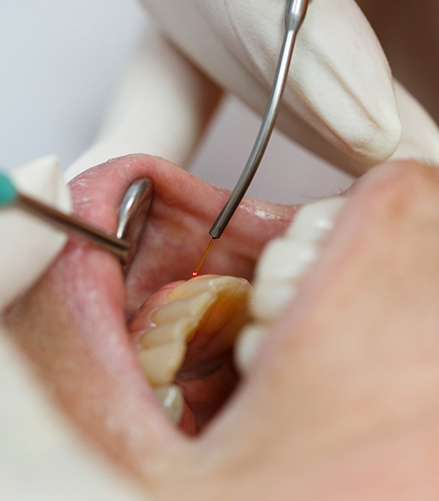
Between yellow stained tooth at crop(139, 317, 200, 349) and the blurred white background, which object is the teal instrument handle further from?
the blurred white background

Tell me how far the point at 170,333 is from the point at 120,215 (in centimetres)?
13

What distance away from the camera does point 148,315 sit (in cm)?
57

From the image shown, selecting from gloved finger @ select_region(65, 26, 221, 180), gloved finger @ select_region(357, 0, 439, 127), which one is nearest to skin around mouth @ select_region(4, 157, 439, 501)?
gloved finger @ select_region(65, 26, 221, 180)

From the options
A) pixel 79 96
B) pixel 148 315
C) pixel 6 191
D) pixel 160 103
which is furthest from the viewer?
pixel 79 96

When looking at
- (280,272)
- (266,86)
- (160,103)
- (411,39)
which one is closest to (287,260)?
(280,272)

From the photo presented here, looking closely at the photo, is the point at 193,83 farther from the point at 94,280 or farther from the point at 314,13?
the point at 94,280

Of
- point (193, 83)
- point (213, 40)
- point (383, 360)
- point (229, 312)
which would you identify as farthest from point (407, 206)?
point (193, 83)

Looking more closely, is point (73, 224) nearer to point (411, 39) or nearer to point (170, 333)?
point (170, 333)

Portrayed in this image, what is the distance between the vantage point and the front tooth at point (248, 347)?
413mm

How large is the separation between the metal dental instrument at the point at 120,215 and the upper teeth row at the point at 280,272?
131 mm

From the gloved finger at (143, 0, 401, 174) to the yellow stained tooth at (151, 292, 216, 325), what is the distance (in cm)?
25

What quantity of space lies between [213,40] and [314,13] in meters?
0.15

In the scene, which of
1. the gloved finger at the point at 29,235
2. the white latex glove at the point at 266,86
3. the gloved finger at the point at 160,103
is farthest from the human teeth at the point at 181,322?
the gloved finger at the point at 160,103

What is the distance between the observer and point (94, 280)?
1.57 feet
